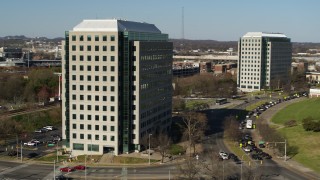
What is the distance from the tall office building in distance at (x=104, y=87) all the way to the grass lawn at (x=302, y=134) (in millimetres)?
21993

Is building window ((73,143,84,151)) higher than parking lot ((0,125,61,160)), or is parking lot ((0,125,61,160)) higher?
building window ((73,143,84,151))

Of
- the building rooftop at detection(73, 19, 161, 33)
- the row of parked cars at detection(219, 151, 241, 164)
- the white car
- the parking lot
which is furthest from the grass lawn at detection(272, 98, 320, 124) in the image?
the parking lot

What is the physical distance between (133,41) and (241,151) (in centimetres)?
2120

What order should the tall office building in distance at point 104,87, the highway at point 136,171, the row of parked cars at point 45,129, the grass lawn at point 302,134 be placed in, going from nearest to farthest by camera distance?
1. the highway at point 136,171
2. the grass lawn at point 302,134
3. the tall office building in distance at point 104,87
4. the row of parked cars at point 45,129

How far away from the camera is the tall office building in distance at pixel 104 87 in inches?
2525

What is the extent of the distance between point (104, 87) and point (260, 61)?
311 feet

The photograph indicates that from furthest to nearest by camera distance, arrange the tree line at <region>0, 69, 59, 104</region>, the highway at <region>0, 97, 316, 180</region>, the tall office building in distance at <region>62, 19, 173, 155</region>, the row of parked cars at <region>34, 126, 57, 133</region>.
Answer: the tree line at <region>0, 69, 59, 104</region> → the row of parked cars at <region>34, 126, 57, 133</region> → the tall office building in distance at <region>62, 19, 173, 155</region> → the highway at <region>0, 97, 316, 180</region>

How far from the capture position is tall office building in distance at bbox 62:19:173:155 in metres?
64.1

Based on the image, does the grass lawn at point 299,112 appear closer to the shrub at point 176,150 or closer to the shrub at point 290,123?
the shrub at point 290,123

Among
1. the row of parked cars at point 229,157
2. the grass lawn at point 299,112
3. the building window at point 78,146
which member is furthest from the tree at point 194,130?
the grass lawn at point 299,112

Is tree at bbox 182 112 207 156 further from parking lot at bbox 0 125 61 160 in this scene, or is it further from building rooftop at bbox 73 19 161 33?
parking lot at bbox 0 125 61 160

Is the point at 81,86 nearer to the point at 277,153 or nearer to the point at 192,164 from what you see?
the point at 192,164

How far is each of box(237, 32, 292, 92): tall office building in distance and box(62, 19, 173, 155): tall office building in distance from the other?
294ft

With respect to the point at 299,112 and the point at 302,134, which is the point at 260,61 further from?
the point at 302,134
